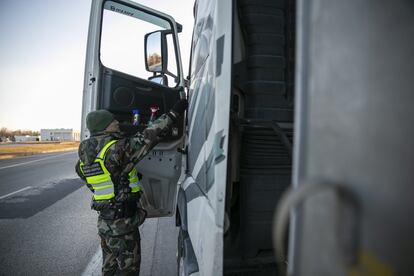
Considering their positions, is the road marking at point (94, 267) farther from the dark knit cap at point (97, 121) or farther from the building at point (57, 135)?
the building at point (57, 135)

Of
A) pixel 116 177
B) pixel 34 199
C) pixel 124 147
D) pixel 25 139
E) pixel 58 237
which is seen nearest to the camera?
pixel 124 147

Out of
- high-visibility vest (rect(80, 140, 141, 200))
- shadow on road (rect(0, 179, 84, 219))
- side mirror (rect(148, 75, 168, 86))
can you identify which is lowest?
shadow on road (rect(0, 179, 84, 219))

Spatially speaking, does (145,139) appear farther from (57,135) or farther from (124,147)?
(57,135)

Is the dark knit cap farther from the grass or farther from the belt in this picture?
the grass

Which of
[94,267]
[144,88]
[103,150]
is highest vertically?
[144,88]

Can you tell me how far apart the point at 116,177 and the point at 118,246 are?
0.67 metres

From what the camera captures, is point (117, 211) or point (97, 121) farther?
point (117, 211)

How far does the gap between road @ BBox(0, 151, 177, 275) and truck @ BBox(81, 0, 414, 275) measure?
3.43ft

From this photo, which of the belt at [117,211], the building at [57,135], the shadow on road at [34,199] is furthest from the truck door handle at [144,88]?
the building at [57,135]

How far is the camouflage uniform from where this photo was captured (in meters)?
2.45

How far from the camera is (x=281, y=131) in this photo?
1612 millimetres

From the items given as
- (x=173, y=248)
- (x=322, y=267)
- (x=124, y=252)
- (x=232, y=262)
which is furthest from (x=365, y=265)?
(x=173, y=248)

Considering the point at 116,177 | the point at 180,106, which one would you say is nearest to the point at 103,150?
the point at 116,177

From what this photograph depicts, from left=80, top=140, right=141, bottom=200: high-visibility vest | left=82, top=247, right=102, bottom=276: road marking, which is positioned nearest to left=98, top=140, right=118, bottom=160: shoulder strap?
left=80, top=140, right=141, bottom=200: high-visibility vest
